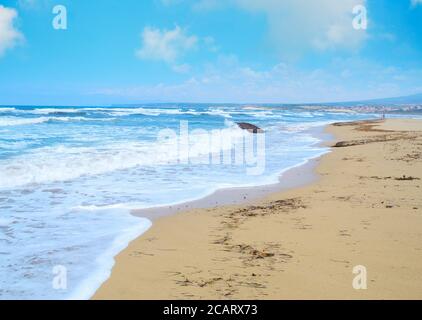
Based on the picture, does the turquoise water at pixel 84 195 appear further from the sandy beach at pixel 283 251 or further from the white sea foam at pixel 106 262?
the sandy beach at pixel 283 251

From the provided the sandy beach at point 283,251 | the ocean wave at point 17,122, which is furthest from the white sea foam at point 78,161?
the ocean wave at point 17,122

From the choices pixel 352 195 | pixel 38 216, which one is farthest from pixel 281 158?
pixel 38 216

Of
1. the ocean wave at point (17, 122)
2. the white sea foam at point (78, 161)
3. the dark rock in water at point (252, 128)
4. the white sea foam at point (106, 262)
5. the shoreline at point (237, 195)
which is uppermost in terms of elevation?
the ocean wave at point (17, 122)

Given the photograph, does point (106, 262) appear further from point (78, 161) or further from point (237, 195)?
point (78, 161)

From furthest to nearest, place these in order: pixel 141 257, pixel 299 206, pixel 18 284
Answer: pixel 299 206 < pixel 141 257 < pixel 18 284

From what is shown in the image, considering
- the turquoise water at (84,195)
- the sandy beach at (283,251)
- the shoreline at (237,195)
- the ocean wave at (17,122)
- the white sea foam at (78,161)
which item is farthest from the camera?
the ocean wave at (17,122)

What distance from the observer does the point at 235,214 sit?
7.67 m

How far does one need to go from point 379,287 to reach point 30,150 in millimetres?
15484

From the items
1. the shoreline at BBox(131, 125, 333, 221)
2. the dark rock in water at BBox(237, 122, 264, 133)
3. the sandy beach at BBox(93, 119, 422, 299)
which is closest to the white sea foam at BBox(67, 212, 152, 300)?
the sandy beach at BBox(93, 119, 422, 299)

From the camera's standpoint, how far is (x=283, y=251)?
213 inches

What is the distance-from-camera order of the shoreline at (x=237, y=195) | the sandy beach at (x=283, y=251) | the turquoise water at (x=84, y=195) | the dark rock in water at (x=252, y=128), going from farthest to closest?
the dark rock in water at (x=252, y=128), the shoreline at (x=237, y=195), the turquoise water at (x=84, y=195), the sandy beach at (x=283, y=251)

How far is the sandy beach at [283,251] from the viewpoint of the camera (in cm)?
429

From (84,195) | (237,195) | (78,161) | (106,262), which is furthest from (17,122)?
(106,262)

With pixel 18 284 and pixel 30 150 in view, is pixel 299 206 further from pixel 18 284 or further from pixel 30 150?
pixel 30 150
